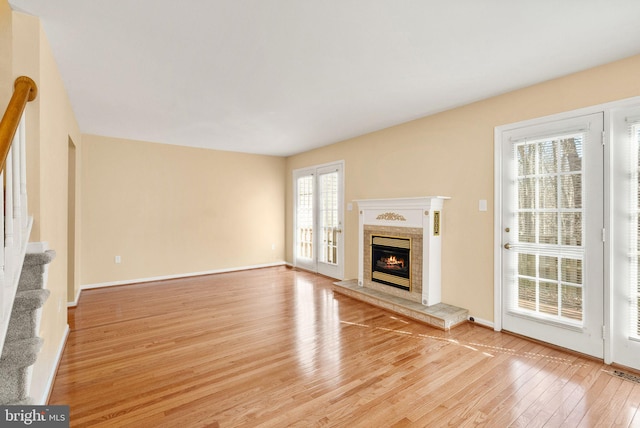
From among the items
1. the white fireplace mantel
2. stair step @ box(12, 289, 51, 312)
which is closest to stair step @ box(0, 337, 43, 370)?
stair step @ box(12, 289, 51, 312)

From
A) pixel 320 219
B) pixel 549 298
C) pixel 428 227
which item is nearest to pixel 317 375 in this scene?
pixel 428 227

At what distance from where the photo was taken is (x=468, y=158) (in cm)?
354

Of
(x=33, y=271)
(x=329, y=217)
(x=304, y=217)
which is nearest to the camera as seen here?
(x=33, y=271)

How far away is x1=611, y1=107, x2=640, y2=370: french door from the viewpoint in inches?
96.3

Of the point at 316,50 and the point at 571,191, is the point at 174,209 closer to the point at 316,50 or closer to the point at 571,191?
the point at 316,50

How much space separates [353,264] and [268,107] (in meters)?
2.90

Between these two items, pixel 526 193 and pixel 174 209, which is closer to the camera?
pixel 526 193

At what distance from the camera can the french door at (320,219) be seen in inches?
219

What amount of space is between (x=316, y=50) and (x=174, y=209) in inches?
171

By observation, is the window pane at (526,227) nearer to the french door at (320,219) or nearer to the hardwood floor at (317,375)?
the hardwood floor at (317,375)

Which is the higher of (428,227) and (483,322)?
(428,227)

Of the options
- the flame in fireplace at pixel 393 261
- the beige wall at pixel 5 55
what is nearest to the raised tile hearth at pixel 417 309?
the flame in fireplace at pixel 393 261

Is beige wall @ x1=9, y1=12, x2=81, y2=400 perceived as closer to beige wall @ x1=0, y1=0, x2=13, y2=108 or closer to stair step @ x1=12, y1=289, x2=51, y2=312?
beige wall @ x1=0, y1=0, x2=13, y2=108

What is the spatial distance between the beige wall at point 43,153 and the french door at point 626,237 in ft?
13.5
